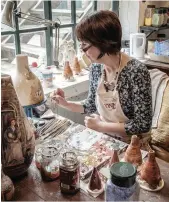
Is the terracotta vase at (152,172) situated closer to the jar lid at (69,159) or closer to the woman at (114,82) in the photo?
the jar lid at (69,159)

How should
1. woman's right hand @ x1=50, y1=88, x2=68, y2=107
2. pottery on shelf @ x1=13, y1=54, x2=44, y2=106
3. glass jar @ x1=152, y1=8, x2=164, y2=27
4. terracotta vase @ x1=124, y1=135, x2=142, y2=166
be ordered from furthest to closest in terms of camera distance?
glass jar @ x1=152, y1=8, x2=164, y2=27, woman's right hand @ x1=50, y1=88, x2=68, y2=107, pottery on shelf @ x1=13, y1=54, x2=44, y2=106, terracotta vase @ x1=124, y1=135, x2=142, y2=166

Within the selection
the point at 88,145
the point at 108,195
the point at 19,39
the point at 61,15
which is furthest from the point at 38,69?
the point at 108,195

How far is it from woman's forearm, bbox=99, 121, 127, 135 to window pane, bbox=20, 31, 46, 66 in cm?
93

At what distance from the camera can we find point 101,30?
46.9 inches

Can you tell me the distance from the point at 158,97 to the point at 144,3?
3.76 ft

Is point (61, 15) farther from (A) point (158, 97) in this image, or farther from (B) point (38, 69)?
(A) point (158, 97)

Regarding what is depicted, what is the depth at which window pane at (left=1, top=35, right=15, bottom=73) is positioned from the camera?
6.10 ft

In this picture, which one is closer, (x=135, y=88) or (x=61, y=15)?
(x=135, y=88)

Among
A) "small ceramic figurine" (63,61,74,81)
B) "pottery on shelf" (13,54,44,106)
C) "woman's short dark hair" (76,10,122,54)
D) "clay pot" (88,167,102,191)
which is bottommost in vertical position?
"clay pot" (88,167,102,191)

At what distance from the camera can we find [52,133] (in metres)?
1.19

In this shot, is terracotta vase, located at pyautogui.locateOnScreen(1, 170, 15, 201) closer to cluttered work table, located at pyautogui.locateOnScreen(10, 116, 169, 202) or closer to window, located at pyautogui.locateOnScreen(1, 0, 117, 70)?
cluttered work table, located at pyautogui.locateOnScreen(10, 116, 169, 202)

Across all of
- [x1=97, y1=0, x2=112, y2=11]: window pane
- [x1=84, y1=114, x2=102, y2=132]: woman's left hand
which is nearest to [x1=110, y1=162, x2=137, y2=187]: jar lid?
[x1=84, y1=114, x2=102, y2=132]: woman's left hand

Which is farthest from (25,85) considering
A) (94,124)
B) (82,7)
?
(82,7)

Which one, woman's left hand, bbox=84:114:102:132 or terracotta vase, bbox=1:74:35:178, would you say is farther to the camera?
woman's left hand, bbox=84:114:102:132
